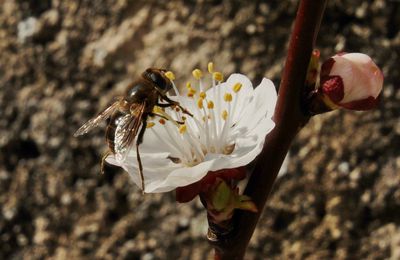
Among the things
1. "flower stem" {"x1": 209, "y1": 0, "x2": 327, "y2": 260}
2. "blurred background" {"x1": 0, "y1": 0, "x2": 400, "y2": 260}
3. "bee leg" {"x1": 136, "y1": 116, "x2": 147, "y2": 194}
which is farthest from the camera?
"blurred background" {"x1": 0, "y1": 0, "x2": 400, "y2": 260}

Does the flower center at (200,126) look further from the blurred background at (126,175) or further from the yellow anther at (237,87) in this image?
the blurred background at (126,175)

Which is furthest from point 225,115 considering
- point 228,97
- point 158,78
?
point 158,78

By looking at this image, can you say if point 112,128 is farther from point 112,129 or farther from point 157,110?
point 157,110

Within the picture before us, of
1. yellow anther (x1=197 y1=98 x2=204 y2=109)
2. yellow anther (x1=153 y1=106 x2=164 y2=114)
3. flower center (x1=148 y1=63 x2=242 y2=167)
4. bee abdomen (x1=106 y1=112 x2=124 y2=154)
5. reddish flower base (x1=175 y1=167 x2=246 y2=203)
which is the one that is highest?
bee abdomen (x1=106 y1=112 x2=124 y2=154)

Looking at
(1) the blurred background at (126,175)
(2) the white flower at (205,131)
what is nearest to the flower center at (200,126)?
(2) the white flower at (205,131)

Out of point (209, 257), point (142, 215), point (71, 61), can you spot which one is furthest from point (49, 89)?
point (209, 257)

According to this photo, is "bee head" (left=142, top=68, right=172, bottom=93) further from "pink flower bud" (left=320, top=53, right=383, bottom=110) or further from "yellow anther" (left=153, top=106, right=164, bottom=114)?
"pink flower bud" (left=320, top=53, right=383, bottom=110)

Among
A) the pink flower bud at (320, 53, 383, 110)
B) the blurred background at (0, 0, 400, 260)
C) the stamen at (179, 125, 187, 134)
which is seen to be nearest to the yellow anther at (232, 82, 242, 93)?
the stamen at (179, 125, 187, 134)
